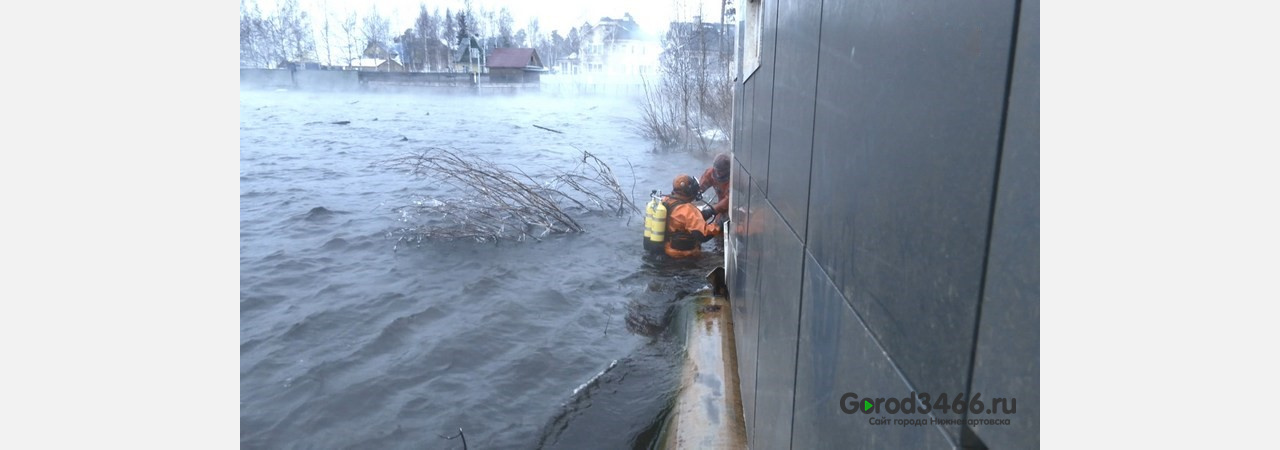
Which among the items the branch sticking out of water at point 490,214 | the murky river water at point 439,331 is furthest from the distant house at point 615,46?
the branch sticking out of water at point 490,214

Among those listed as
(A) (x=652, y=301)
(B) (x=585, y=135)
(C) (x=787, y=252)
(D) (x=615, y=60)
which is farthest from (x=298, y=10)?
(C) (x=787, y=252)

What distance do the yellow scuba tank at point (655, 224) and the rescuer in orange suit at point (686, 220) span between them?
0.24ft

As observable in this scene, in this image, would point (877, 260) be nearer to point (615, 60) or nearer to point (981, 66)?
point (981, 66)

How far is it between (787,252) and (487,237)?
11.1m

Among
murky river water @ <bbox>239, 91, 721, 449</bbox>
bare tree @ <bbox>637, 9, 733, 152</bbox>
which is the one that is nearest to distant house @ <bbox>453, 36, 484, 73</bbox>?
bare tree @ <bbox>637, 9, 733, 152</bbox>

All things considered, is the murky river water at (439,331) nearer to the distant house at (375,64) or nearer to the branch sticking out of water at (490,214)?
the branch sticking out of water at (490,214)

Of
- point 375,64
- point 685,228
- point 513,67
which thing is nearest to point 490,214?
point 685,228

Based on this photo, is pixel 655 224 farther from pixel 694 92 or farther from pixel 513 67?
pixel 513 67

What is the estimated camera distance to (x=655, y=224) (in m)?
10.1

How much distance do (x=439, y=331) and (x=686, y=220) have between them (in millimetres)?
3344

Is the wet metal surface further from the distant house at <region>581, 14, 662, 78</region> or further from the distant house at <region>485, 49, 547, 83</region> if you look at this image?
the distant house at <region>581, 14, 662, 78</region>

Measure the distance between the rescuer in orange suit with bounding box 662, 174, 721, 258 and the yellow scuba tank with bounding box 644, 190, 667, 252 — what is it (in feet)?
0.24

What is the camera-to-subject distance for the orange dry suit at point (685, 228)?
31.4 ft

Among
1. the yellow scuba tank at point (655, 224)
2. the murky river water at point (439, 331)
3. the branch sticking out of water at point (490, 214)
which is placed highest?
the yellow scuba tank at point (655, 224)
